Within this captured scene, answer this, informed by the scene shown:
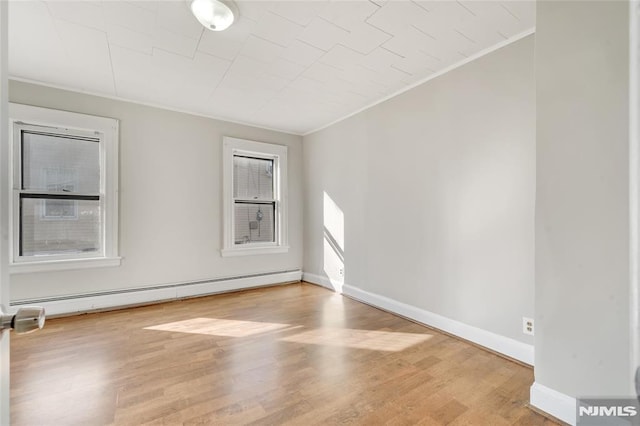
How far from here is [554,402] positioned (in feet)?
5.05

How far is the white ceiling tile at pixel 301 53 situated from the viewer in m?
2.29

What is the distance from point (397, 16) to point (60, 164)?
367 cm

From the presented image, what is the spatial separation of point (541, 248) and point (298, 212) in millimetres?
3551

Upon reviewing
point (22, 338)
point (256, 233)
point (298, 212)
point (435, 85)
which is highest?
point (435, 85)

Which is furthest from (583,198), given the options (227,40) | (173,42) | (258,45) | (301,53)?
(173,42)

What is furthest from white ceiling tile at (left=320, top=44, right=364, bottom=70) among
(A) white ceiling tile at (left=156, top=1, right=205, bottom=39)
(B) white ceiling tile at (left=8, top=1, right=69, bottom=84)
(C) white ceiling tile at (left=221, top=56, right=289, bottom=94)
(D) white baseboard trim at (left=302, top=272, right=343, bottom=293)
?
(D) white baseboard trim at (left=302, top=272, right=343, bottom=293)

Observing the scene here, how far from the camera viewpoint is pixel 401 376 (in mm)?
1931

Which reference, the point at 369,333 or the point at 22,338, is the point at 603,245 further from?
the point at 22,338

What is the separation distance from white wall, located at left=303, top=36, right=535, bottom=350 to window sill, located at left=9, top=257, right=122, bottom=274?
283 cm

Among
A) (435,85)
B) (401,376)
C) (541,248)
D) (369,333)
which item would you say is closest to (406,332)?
(369,333)

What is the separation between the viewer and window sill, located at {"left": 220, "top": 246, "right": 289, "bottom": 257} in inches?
161

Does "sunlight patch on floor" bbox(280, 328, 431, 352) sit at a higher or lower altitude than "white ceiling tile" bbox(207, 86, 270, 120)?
lower

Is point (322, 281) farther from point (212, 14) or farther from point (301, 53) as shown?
point (212, 14)

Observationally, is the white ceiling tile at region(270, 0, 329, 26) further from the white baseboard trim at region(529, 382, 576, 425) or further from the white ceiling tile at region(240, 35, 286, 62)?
the white baseboard trim at region(529, 382, 576, 425)
